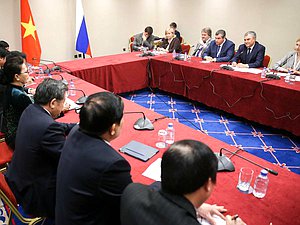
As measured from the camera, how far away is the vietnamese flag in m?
4.97

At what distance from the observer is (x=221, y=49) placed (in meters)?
4.51

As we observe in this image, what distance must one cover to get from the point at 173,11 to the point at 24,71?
228 inches

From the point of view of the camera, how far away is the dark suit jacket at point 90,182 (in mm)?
1051

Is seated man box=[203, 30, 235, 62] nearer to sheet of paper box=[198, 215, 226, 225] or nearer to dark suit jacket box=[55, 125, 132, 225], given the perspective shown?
sheet of paper box=[198, 215, 226, 225]

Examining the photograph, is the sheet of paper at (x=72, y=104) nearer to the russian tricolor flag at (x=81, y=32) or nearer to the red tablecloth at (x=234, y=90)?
the red tablecloth at (x=234, y=90)

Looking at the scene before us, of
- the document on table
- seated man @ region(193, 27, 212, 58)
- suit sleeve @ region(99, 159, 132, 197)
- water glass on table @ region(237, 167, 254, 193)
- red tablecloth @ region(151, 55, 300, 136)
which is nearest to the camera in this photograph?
suit sleeve @ region(99, 159, 132, 197)

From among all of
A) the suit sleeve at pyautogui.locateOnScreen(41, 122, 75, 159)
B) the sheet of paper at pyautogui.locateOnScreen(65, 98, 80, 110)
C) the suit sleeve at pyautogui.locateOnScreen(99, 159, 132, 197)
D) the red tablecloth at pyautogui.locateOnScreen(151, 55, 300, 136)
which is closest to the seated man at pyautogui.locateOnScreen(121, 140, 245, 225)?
the suit sleeve at pyautogui.locateOnScreen(99, 159, 132, 197)

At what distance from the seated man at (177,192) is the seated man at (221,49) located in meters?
3.72

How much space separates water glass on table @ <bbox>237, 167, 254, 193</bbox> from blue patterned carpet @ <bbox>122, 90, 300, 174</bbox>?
5.17 feet

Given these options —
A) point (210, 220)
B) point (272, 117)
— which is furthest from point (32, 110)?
point (272, 117)

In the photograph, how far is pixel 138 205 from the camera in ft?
2.90

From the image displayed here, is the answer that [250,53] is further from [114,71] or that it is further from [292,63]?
[114,71]

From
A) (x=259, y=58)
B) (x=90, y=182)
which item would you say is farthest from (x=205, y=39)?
(x=90, y=182)

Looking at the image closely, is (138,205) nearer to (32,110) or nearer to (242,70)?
(32,110)
